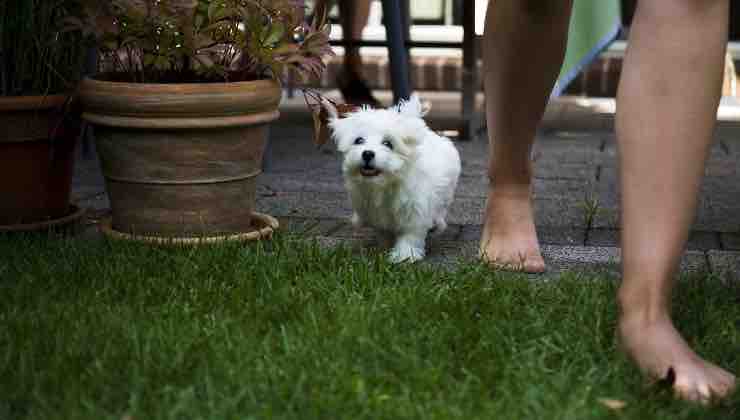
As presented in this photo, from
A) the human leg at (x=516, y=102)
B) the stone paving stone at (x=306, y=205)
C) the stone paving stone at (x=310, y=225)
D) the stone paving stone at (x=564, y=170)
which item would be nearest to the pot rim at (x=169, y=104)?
the stone paving stone at (x=310, y=225)

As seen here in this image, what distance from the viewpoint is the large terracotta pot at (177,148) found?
8.08ft

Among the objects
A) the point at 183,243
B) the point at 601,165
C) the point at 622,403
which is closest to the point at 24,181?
the point at 183,243

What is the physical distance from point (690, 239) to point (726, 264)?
320 mm

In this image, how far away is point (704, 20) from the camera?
70.0 inches

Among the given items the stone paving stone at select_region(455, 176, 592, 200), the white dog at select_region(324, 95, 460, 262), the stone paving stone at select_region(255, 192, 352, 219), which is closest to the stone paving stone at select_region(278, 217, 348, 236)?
the stone paving stone at select_region(255, 192, 352, 219)

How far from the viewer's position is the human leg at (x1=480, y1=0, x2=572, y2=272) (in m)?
2.49

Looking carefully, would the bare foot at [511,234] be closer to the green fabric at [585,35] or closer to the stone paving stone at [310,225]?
the stone paving stone at [310,225]

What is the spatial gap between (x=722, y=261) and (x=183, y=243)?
4.07ft

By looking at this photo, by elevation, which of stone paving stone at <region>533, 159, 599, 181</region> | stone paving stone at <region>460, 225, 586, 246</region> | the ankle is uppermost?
the ankle

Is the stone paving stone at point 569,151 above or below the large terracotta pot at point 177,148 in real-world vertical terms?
below

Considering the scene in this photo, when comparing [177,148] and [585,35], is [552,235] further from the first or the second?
[585,35]

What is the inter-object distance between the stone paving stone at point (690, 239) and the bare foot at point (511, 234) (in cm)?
29

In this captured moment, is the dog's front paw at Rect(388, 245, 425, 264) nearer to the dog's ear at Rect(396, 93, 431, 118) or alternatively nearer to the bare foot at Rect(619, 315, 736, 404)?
the dog's ear at Rect(396, 93, 431, 118)

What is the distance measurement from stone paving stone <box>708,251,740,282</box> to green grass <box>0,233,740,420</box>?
131mm
